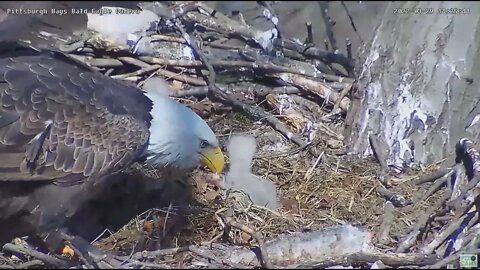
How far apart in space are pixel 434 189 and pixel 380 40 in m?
0.94

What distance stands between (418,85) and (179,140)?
1.39 metres

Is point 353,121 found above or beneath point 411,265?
above

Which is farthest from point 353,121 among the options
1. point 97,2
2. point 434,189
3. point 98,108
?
point 97,2

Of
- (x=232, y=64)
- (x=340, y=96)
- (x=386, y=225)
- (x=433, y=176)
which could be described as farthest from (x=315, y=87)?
(x=386, y=225)

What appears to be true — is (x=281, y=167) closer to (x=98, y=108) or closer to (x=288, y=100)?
(x=288, y=100)

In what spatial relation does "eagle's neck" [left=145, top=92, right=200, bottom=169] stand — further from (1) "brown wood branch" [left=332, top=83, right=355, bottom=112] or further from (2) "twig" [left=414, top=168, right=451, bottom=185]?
(2) "twig" [left=414, top=168, right=451, bottom=185]

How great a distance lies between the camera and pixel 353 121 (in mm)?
5062

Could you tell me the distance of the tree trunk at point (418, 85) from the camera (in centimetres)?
473

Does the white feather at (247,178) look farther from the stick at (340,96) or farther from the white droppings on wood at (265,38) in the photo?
the white droppings on wood at (265,38)

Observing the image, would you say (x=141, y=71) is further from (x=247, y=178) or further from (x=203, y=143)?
(x=247, y=178)

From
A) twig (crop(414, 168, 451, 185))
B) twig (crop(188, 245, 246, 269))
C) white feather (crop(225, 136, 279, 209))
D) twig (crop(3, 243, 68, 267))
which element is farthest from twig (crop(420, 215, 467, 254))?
twig (crop(3, 243, 68, 267))

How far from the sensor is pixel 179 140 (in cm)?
466

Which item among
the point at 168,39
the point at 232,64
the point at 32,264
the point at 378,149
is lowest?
the point at 32,264

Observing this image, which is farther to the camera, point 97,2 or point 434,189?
point 97,2
